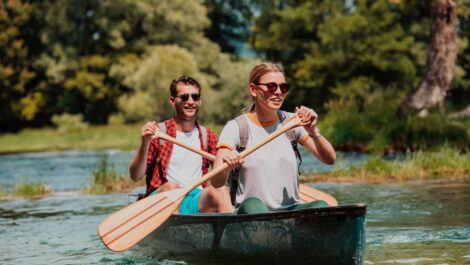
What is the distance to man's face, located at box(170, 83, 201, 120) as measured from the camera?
22.5 feet

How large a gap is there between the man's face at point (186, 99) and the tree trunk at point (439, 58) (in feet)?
39.7

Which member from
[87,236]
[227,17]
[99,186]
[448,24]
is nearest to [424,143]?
[448,24]

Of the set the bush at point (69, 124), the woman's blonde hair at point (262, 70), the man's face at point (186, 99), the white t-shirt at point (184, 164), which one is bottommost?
the bush at point (69, 124)

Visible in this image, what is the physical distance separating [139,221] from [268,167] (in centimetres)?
124

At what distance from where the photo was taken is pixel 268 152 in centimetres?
565

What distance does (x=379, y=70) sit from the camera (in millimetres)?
38938

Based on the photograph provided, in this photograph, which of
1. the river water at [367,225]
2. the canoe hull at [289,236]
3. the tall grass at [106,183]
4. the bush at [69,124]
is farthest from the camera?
the bush at [69,124]

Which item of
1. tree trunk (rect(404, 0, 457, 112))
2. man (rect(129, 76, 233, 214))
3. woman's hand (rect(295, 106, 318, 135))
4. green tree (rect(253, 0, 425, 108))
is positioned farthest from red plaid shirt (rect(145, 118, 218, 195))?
green tree (rect(253, 0, 425, 108))

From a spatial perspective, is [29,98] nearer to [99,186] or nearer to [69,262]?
[99,186]

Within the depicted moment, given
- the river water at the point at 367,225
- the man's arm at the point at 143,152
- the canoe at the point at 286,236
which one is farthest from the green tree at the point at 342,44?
the canoe at the point at 286,236

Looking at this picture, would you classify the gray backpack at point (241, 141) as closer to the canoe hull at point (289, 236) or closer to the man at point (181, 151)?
the canoe hull at point (289, 236)

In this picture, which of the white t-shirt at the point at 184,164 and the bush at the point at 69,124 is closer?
the white t-shirt at the point at 184,164

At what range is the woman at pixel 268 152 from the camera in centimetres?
559

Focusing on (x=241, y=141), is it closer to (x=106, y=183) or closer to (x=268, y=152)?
(x=268, y=152)
